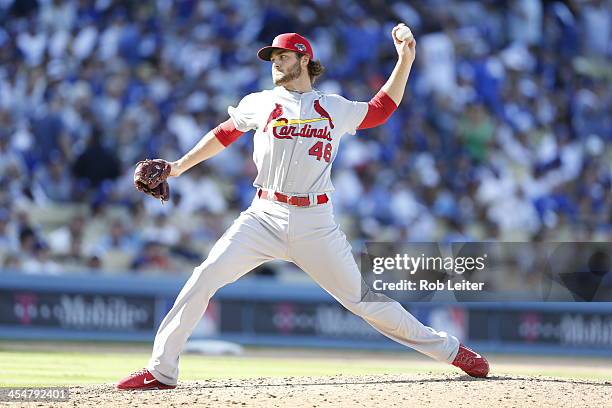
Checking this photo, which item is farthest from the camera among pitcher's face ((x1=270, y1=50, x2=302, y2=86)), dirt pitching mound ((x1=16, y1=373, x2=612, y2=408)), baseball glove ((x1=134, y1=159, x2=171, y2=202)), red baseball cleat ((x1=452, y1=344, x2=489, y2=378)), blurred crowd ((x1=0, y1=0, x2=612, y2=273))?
blurred crowd ((x1=0, y1=0, x2=612, y2=273))

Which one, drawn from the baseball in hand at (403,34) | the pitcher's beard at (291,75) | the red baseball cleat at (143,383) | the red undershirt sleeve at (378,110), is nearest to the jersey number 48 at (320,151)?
the red undershirt sleeve at (378,110)

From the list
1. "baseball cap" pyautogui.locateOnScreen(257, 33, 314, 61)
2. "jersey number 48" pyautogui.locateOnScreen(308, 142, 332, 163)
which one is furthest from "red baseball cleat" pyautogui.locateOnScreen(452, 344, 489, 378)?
"baseball cap" pyautogui.locateOnScreen(257, 33, 314, 61)

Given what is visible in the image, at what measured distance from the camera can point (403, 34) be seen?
17.3 ft

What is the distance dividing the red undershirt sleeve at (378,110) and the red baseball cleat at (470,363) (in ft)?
4.20

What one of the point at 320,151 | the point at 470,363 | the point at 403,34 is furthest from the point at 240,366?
the point at 403,34

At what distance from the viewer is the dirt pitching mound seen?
4.96 meters

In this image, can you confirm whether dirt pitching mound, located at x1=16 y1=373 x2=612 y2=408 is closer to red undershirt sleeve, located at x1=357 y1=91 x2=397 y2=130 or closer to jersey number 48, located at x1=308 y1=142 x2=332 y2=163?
jersey number 48, located at x1=308 y1=142 x2=332 y2=163

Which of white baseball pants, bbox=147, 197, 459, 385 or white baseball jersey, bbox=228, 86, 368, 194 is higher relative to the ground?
white baseball jersey, bbox=228, 86, 368, 194

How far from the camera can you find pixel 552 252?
1120 centimetres

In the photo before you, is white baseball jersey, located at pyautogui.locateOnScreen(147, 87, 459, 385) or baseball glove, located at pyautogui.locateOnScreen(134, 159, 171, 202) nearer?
white baseball jersey, located at pyautogui.locateOnScreen(147, 87, 459, 385)

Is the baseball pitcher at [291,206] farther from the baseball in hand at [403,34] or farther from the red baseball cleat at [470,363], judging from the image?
the red baseball cleat at [470,363]

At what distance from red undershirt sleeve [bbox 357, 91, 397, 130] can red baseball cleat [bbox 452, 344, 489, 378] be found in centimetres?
128

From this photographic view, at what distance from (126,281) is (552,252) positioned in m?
4.46

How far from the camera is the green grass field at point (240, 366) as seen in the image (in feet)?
23.0
